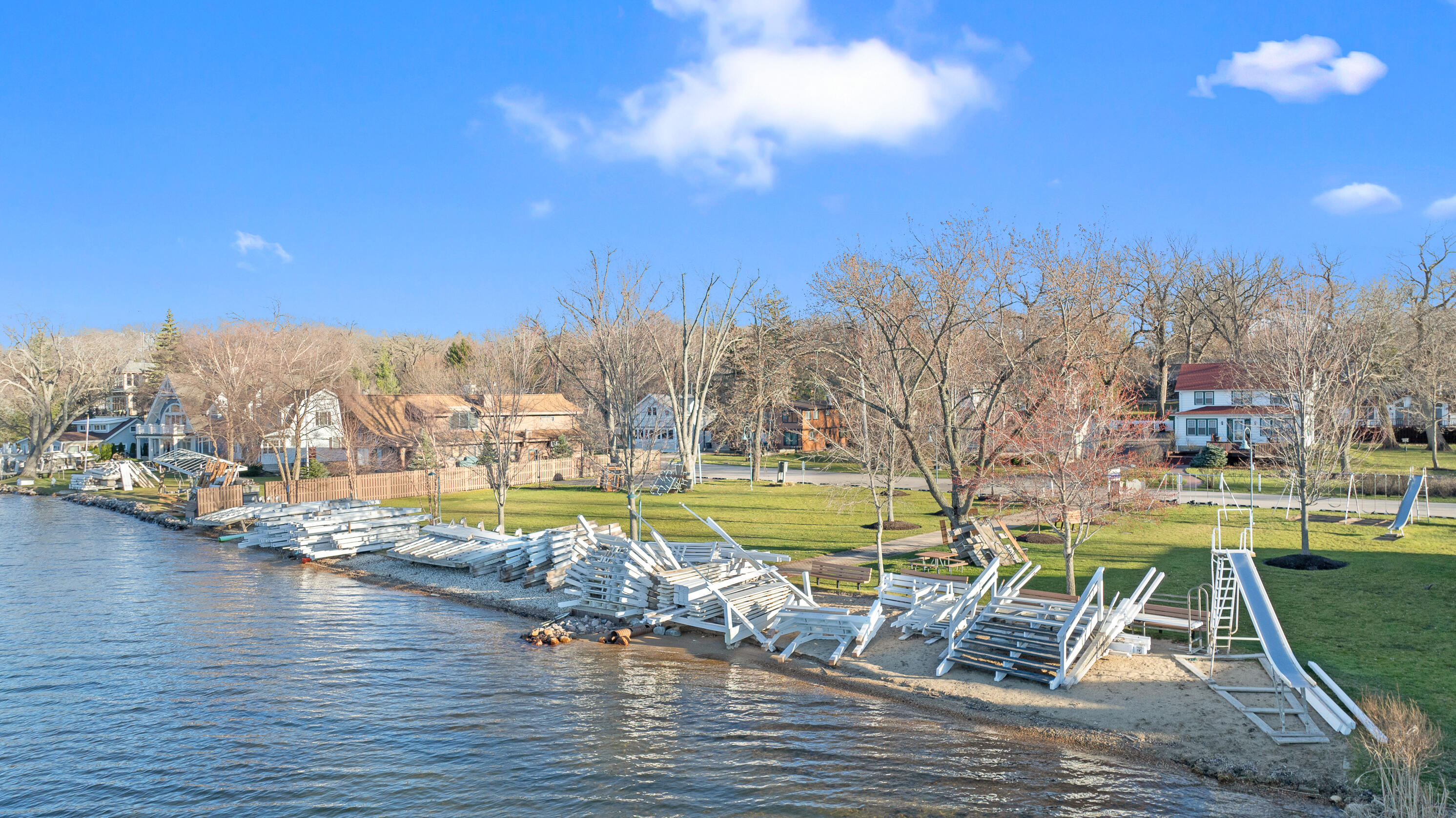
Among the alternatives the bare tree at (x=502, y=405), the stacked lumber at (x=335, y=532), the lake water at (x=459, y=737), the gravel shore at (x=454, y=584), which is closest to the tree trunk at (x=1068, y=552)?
the lake water at (x=459, y=737)

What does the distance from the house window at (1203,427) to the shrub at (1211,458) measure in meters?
9.18

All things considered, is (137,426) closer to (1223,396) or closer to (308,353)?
(308,353)

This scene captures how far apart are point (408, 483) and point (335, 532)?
14.7 meters

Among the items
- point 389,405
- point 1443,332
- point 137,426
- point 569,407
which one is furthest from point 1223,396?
point 137,426

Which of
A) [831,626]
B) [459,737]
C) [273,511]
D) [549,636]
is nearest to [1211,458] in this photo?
[831,626]

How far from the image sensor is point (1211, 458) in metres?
47.6

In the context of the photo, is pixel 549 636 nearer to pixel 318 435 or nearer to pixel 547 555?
pixel 547 555

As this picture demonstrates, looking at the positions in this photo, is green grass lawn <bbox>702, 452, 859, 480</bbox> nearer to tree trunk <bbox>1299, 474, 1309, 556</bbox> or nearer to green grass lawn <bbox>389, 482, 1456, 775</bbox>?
green grass lawn <bbox>389, 482, 1456, 775</bbox>

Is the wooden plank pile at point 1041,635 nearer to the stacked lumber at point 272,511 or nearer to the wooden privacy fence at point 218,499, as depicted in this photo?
the stacked lumber at point 272,511

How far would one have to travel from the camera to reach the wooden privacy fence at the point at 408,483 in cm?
3909

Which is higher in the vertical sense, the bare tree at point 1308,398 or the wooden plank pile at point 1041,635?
the bare tree at point 1308,398

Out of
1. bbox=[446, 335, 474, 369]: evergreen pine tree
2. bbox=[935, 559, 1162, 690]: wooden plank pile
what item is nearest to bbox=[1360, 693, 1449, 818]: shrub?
bbox=[935, 559, 1162, 690]: wooden plank pile

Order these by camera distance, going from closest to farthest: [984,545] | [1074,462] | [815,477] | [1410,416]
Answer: [1074,462] → [984,545] → [815,477] → [1410,416]

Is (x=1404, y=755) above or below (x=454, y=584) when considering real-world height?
above
